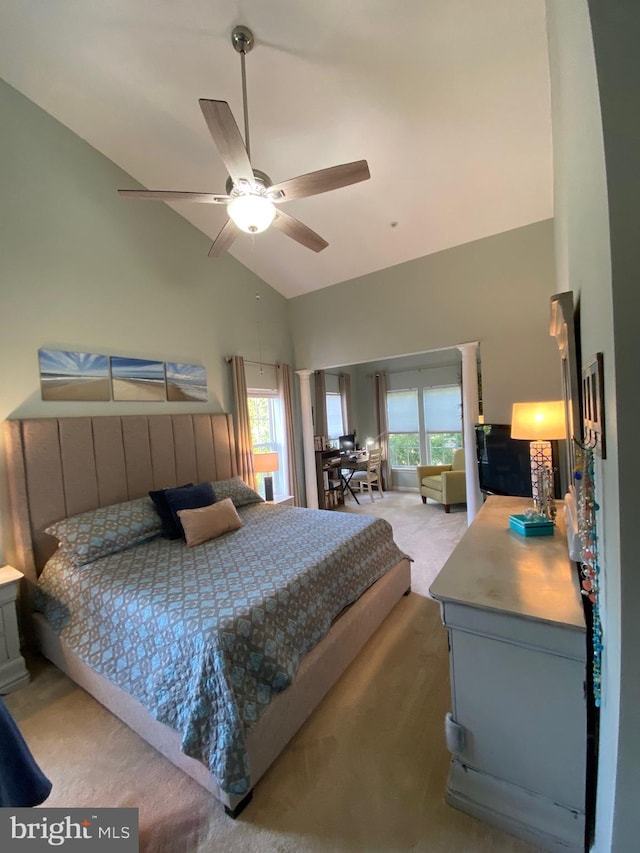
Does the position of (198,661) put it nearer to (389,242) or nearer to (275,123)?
(275,123)

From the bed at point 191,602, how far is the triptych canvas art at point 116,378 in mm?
228

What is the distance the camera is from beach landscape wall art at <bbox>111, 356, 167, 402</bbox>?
2953 mm

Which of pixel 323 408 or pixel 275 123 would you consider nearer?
pixel 275 123

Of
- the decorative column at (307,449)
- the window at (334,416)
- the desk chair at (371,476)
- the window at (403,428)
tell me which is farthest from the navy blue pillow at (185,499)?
the window at (403,428)

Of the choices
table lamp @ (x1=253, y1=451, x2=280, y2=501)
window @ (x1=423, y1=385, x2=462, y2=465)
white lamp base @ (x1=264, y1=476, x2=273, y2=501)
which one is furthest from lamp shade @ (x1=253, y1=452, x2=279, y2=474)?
window @ (x1=423, y1=385, x2=462, y2=465)

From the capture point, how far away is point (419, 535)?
423 cm

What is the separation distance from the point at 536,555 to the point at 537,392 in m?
2.36

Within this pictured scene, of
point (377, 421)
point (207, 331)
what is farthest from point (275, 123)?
point (377, 421)

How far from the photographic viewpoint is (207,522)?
2.53 meters

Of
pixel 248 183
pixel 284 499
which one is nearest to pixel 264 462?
pixel 284 499

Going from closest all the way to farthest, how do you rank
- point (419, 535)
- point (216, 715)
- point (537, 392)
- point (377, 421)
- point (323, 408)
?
point (216, 715)
point (537, 392)
point (419, 535)
point (323, 408)
point (377, 421)

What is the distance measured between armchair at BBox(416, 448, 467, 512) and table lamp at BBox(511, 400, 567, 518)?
9.76 ft

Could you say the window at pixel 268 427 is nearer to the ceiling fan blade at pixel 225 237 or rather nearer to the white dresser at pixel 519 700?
the ceiling fan blade at pixel 225 237

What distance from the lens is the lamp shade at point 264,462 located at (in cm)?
398
